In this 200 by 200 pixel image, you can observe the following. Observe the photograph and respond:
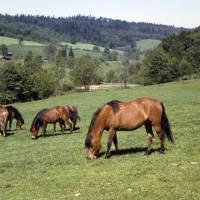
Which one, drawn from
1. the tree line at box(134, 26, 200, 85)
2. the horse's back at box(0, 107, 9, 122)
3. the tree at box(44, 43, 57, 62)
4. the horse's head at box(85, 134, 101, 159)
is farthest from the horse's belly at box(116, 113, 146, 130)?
the tree at box(44, 43, 57, 62)

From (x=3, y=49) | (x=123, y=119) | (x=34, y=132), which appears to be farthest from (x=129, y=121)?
(x=3, y=49)

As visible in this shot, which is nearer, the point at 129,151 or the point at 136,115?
the point at 136,115

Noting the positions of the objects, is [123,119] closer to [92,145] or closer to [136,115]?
[136,115]

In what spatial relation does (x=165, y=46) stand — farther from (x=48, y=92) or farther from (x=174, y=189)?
(x=174, y=189)

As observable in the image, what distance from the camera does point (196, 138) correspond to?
15719 millimetres

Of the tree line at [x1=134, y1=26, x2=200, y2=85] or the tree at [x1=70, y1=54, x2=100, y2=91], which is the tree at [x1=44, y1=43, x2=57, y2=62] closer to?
the tree line at [x1=134, y1=26, x2=200, y2=85]

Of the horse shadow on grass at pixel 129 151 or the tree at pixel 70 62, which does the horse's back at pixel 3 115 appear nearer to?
the horse shadow on grass at pixel 129 151

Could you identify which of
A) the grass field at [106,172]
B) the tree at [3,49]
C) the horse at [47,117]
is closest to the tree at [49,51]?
the tree at [3,49]

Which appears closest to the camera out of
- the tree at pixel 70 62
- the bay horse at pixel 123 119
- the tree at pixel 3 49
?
the bay horse at pixel 123 119

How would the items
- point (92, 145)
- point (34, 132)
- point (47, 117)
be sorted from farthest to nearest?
point (47, 117)
point (34, 132)
point (92, 145)

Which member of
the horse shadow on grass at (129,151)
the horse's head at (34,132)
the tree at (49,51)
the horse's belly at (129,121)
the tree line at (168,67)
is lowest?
the horse's head at (34,132)

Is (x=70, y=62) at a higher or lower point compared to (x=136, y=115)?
higher

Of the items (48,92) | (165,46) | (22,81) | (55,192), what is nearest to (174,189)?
(55,192)

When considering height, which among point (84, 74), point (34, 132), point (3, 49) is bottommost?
point (34, 132)
